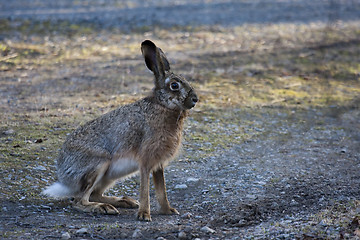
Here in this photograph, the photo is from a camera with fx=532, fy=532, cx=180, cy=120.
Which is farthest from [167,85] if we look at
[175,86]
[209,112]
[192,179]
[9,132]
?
[209,112]

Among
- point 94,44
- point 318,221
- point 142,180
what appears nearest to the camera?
point 318,221

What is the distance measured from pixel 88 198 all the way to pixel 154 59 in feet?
5.10

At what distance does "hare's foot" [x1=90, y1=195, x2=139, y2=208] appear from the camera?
5574 mm

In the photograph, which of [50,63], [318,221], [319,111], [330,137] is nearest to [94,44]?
[50,63]

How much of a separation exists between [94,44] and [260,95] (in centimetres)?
470

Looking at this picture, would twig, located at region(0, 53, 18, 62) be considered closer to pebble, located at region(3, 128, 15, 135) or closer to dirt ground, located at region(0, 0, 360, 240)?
dirt ground, located at region(0, 0, 360, 240)

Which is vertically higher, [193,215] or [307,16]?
[307,16]

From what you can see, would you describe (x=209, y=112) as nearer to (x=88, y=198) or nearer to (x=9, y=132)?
(x=9, y=132)

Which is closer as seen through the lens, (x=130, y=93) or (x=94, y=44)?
(x=130, y=93)

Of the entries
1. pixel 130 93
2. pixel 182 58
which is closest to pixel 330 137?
pixel 130 93

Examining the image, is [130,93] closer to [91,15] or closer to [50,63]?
[50,63]

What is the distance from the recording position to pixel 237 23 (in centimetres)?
1547

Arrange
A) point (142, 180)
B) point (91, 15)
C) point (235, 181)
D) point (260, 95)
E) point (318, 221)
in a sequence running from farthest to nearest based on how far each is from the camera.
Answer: point (91, 15) < point (260, 95) < point (235, 181) < point (142, 180) < point (318, 221)

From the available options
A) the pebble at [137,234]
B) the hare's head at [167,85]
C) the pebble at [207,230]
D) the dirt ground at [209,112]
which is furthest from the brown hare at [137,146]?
the pebble at [207,230]
